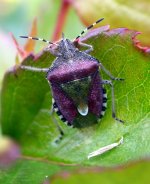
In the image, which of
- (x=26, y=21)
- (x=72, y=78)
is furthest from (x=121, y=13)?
(x=26, y=21)

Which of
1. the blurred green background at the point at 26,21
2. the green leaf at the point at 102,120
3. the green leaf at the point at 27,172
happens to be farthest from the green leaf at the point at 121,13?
the green leaf at the point at 27,172

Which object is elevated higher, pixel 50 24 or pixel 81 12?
pixel 81 12

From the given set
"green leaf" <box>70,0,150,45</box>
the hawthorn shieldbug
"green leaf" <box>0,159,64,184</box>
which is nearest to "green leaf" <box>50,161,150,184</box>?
"green leaf" <box>0,159,64,184</box>

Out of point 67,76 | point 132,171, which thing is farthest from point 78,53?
point 132,171

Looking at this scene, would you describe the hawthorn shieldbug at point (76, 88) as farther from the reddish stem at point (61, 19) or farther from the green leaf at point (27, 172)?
the reddish stem at point (61, 19)

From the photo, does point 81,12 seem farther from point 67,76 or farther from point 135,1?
point 67,76

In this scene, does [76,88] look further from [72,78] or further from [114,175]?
[114,175]
